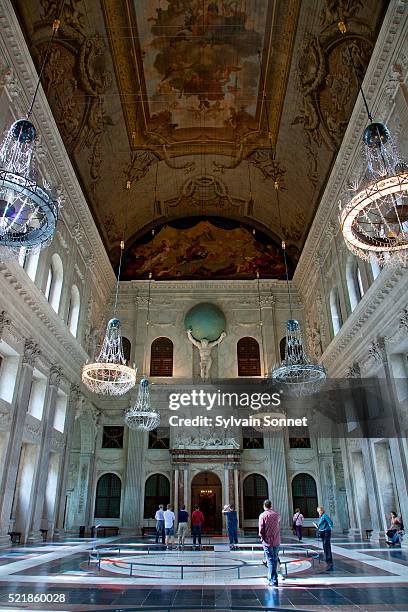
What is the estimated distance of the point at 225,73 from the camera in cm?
1496

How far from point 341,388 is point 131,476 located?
28.5 feet

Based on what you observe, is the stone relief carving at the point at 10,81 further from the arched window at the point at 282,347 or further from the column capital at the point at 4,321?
the arched window at the point at 282,347

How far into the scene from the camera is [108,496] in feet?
59.8

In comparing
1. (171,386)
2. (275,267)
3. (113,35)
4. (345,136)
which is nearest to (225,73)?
(113,35)

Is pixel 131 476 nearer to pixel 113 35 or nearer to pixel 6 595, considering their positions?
pixel 6 595

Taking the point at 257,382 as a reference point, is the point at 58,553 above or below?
below

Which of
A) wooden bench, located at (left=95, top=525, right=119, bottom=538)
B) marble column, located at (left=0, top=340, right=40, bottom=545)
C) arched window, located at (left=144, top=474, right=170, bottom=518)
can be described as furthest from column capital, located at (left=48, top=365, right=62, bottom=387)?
arched window, located at (left=144, top=474, right=170, bottom=518)

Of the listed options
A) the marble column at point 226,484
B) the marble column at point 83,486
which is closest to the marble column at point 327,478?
the marble column at point 226,484

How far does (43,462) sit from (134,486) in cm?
563

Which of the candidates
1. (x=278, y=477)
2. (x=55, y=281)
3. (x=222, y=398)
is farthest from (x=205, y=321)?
(x=55, y=281)

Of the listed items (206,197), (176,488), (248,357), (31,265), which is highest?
(206,197)

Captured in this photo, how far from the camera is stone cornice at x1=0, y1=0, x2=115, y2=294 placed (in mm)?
9734

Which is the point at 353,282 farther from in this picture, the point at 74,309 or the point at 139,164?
the point at 74,309

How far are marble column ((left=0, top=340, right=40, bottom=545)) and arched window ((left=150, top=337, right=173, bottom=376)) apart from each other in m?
7.98
